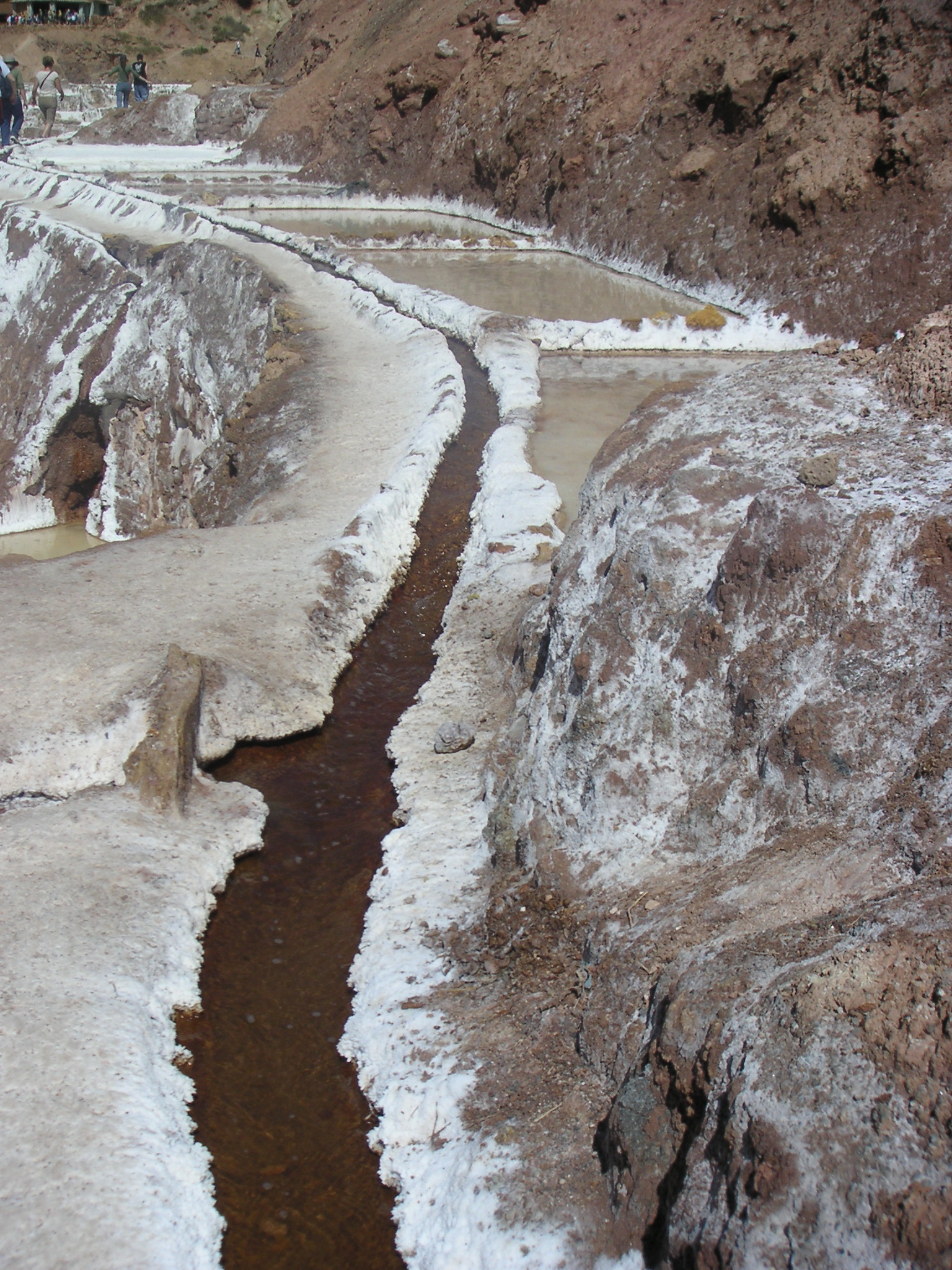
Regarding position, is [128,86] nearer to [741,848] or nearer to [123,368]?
[123,368]

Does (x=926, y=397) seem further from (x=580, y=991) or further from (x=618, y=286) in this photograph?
(x=618, y=286)

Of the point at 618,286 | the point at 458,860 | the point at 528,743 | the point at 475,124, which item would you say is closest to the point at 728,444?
the point at 528,743

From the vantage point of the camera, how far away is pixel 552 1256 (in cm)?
358

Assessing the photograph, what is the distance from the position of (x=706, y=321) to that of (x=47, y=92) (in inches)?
1659

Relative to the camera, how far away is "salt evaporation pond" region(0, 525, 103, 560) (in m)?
20.8

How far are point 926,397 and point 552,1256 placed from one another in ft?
14.0

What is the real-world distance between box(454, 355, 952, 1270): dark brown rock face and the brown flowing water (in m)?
0.77

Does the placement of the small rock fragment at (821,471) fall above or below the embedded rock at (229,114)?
below

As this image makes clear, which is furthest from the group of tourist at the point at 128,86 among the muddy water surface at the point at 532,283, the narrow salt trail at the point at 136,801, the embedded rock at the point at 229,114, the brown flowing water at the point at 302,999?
the brown flowing water at the point at 302,999

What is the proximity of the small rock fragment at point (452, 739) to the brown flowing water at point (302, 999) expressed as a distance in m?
0.45

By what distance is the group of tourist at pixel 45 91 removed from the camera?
33.3 m

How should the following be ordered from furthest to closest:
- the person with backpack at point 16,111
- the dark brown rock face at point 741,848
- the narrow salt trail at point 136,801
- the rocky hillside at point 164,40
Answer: the rocky hillside at point 164,40 → the person with backpack at point 16,111 → the narrow salt trail at point 136,801 → the dark brown rock face at point 741,848

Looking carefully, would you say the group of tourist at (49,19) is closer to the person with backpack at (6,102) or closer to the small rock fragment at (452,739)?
the person with backpack at (6,102)

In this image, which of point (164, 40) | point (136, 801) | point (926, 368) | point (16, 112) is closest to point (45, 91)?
point (164, 40)
